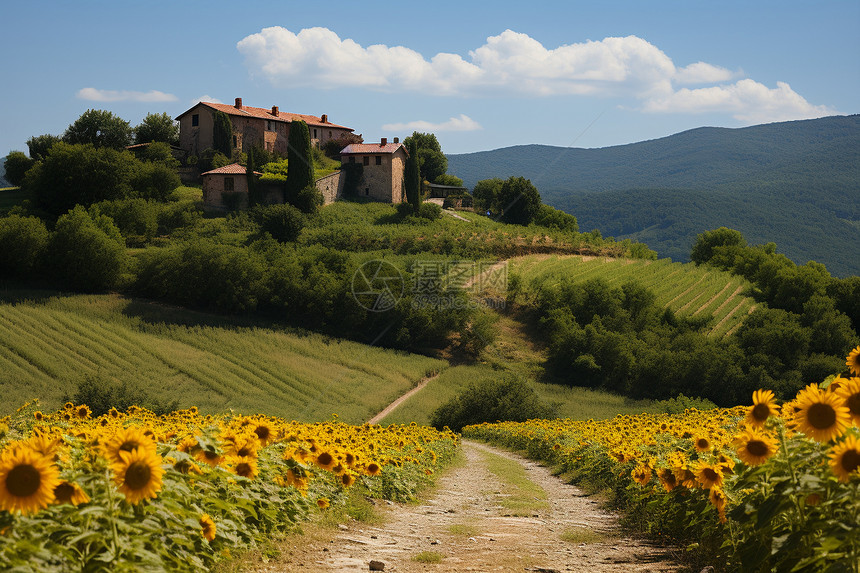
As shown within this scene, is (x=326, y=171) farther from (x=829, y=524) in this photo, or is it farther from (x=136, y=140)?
(x=829, y=524)

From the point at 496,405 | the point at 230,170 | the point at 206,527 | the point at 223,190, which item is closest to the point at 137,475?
the point at 206,527

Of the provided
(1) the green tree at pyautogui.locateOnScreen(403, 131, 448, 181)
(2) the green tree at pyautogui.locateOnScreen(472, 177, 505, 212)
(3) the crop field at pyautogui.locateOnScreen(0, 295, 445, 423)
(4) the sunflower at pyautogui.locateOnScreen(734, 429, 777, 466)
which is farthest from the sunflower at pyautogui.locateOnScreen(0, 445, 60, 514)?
(1) the green tree at pyautogui.locateOnScreen(403, 131, 448, 181)

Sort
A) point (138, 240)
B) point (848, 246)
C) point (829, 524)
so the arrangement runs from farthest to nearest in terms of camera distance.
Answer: point (848, 246), point (138, 240), point (829, 524)

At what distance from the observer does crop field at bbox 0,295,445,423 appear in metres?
36.4

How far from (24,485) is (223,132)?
77.0m

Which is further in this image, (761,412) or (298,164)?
(298,164)

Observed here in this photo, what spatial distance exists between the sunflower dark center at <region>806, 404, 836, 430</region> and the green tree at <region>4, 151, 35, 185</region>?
87.3 metres

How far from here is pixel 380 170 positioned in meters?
76.4

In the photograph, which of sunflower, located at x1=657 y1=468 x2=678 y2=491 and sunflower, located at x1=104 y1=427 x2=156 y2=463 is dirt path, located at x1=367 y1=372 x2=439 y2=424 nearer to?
sunflower, located at x1=657 y1=468 x2=678 y2=491

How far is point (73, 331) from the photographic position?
42.7m

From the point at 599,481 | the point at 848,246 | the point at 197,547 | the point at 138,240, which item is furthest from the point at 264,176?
the point at 848,246

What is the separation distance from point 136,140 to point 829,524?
282ft

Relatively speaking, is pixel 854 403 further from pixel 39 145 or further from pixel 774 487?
pixel 39 145

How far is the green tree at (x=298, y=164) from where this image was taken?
6875 centimetres
